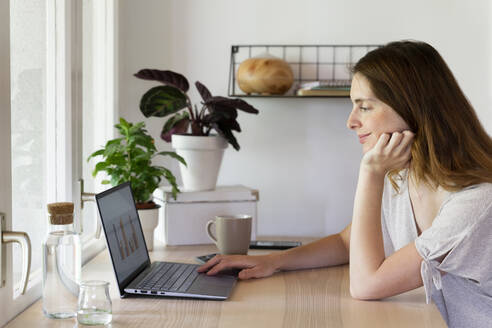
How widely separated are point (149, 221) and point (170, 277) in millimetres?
377

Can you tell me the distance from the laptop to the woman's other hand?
0.02 metres

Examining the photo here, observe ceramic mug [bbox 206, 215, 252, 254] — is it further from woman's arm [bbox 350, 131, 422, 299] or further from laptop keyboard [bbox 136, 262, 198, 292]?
woman's arm [bbox 350, 131, 422, 299]

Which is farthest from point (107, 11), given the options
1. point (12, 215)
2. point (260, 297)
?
point (260, 297)

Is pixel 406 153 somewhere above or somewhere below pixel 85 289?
above

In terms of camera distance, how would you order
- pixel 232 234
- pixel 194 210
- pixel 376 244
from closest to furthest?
pixel 376 244, pixel 232 234, pixel 194 210

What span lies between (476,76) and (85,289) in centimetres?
177

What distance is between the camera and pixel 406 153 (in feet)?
4.11

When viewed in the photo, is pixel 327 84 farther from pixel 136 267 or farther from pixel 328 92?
pixel 136 267

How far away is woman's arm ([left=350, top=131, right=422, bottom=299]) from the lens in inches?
42.8

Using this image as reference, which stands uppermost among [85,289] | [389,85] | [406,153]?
[389,85]

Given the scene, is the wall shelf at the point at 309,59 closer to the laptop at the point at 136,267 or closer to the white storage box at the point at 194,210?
the white storage box at the point at 194,210

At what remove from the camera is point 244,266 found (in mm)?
1273

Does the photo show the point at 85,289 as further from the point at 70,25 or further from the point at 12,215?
the point at 70,25

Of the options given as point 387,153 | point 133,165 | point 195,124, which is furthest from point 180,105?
point 387,153
